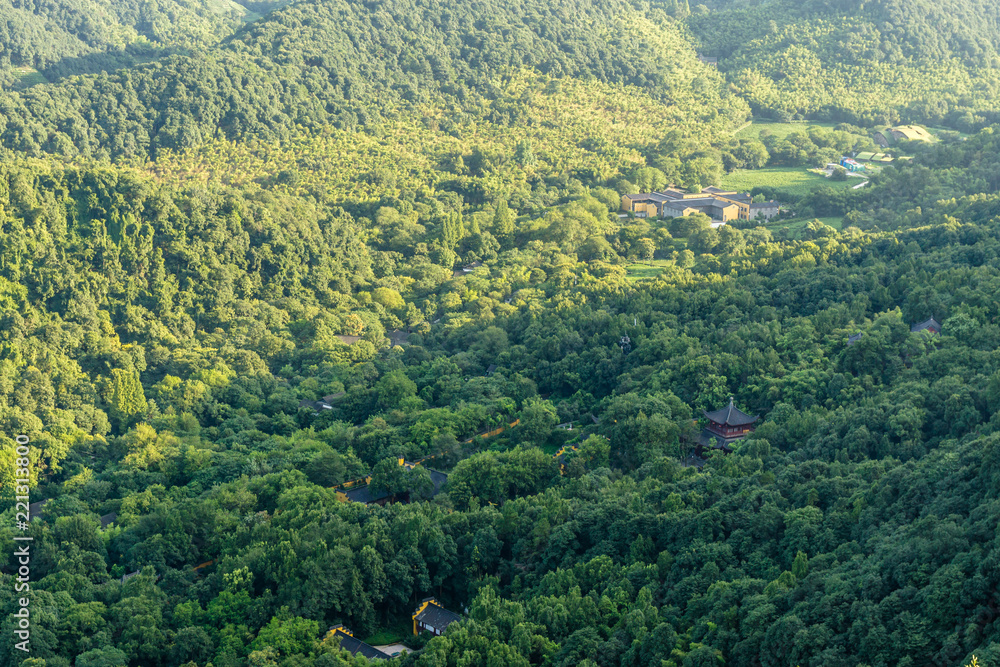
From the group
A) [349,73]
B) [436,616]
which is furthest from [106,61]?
[436,616]

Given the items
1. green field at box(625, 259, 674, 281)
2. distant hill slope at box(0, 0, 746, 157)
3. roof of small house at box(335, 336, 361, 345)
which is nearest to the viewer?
roof of small house at box(335, 336, 361, 345)

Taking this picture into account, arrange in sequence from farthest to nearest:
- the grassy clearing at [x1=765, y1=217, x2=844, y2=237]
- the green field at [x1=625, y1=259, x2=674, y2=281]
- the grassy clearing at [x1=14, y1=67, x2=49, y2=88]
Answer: the grassy clearing at [x1=14, y1=67, x2=49, y2=88] → the grassy clearing at [x1=765, y1=217, x2=844, y2=237] → the green field at [x1=625, y1=259, x2=674, y2=281]

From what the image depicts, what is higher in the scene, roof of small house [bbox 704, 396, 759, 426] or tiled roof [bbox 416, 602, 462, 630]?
roof of small house [bbox 704, 396, 759, 426]

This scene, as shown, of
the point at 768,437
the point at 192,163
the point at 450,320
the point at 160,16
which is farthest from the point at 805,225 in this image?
the point at 160,16

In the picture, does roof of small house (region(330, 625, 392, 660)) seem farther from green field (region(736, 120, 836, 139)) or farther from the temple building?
green field (region(736, 120, 836, 139))

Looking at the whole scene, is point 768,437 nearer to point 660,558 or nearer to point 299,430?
point 660,558

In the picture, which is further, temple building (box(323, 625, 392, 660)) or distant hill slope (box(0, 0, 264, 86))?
distant hill slope (box(0, 0, 264, 86))

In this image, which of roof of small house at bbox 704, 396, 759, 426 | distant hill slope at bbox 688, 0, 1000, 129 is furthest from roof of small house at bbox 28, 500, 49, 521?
distant hill slope at bbox 688, 0, 1000, 129
